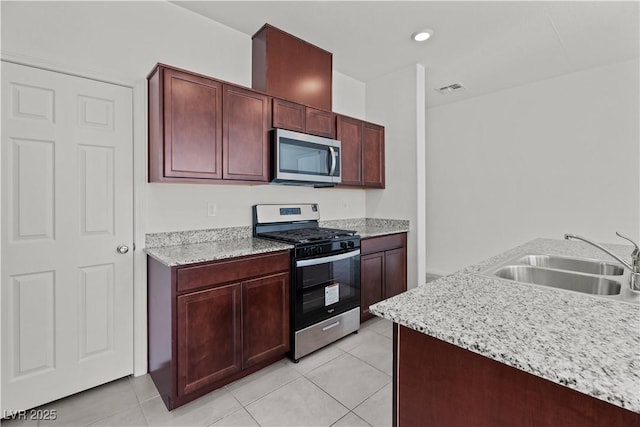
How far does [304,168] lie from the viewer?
2.64 m

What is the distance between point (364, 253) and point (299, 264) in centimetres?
84

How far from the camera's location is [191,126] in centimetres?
205

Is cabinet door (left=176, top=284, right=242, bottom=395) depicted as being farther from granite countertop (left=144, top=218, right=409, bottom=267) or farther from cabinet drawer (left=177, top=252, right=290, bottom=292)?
granite countertop (left=144, top=218, right=409, bottom=267)

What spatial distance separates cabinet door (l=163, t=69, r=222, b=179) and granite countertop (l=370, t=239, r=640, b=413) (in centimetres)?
163

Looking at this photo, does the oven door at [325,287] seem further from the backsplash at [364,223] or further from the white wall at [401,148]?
A: the white wall at [401,148]

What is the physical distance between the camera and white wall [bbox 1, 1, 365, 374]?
1780mm

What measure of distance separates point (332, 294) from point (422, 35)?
2417 mm

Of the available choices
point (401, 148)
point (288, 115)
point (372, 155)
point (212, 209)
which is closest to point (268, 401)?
point (212, 209)

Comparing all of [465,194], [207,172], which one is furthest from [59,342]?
[465,194]

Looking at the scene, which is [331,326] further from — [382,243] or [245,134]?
[245,134]

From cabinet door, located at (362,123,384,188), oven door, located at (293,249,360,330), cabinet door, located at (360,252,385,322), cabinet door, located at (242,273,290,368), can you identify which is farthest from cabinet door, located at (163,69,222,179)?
cabinet door, located at (362,123,384,188)

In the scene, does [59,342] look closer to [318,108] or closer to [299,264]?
[299,264]

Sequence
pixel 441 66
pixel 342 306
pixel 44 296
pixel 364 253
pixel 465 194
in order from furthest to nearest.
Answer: pixel 465 194, pixel 441 66, pixel 364 253, pixel 342 306, pixel 44 296

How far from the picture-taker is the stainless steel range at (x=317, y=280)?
229 centimetres
